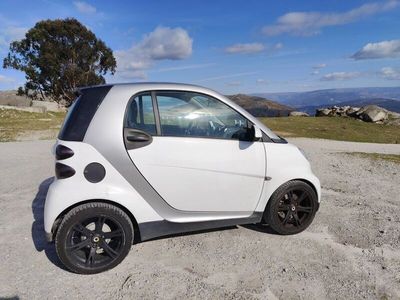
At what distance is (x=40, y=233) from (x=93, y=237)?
134 centimetres

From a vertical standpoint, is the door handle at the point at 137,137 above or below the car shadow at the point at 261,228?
above

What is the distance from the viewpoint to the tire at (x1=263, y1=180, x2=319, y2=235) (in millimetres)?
3984

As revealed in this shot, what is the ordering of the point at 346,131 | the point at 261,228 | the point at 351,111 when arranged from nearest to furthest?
the point at 261,228 → the point at 346,131 → the point at 351,111

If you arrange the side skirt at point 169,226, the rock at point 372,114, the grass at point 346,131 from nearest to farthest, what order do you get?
1. the side skirt at point 169,226
2. the grass at point 346,131
3. the rock at point 372,114

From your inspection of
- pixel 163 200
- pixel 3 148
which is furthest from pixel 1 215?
pixel 3 148

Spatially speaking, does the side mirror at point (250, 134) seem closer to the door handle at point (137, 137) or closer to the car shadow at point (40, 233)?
the door handle at point (137, 137)

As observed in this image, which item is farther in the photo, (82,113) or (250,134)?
(250,134)

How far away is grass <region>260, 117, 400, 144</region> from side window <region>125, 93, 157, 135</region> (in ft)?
48.2

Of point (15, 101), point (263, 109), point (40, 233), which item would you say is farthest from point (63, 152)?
point (263, 109)

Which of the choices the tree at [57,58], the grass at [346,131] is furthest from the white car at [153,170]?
the tree at [57,58]

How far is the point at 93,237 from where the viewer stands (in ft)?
10.8

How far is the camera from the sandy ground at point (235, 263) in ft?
10.0

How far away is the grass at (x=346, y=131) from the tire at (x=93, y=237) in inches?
589

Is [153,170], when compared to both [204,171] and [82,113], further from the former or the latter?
[82,113]
